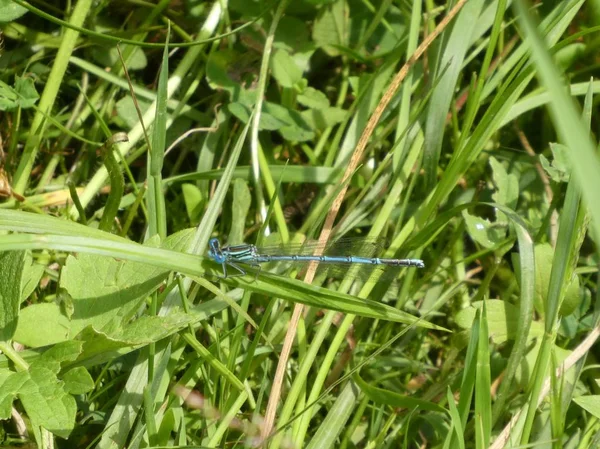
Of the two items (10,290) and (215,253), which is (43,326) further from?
(215,253)

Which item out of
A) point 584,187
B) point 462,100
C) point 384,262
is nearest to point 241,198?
point 384,262

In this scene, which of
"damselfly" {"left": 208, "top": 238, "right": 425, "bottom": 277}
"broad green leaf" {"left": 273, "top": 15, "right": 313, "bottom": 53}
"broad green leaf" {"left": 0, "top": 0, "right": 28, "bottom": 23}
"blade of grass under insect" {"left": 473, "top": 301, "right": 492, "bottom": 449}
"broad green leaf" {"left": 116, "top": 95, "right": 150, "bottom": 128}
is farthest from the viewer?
"broad green leaf" {"left": 273, "top": 15, "right": 313, "bottom": 53}

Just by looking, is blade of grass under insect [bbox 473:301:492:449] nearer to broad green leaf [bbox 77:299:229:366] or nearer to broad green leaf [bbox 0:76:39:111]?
broad green leaf [bbox 77:299:229:366]

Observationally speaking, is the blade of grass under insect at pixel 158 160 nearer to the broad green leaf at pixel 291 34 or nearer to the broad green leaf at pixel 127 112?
the broad green leaf at pixel 127 112

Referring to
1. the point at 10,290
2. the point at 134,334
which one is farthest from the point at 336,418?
the point at 10,290

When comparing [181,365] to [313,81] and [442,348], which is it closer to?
[442,348]

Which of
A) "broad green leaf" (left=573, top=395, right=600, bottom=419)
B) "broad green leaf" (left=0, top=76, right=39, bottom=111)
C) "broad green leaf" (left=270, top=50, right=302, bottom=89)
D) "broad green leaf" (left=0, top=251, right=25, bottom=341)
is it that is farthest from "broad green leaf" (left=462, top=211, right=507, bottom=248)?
"broad green leaf" (left=0, top=76, right=39, bottom=111)

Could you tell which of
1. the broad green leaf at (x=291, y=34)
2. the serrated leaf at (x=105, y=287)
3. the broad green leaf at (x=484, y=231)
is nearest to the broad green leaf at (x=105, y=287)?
the serrated leaf at (x=105, y=287)
